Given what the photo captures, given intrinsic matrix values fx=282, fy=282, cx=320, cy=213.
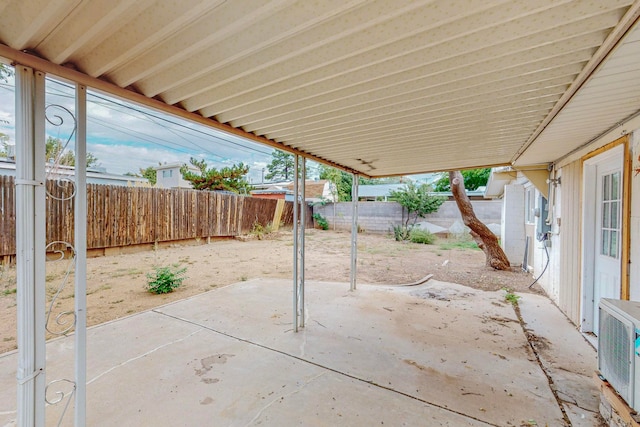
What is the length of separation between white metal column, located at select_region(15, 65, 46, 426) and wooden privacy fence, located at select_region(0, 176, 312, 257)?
13.6 feet

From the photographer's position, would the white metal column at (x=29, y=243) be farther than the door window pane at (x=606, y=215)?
No

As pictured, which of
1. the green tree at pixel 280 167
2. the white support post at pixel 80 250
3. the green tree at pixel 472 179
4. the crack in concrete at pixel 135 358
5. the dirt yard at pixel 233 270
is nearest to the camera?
the white support post at pixel 80 250

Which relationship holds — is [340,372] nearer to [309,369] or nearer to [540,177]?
[309,369]

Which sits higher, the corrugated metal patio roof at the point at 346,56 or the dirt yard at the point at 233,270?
the corrugated metal patio roof at the point at 346,56

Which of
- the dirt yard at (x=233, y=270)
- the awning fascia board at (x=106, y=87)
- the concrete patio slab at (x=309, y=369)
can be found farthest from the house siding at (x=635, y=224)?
the awning fascia board at (x=106, y=87)

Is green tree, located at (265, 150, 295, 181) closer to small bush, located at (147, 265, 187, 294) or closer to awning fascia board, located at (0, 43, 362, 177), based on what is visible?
small bush, located at (147, 265, 187, 294)

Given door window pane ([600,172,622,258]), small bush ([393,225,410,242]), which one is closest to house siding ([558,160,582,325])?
door window pane ([600,172,622,258])

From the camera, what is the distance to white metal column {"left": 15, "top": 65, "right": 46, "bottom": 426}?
1.24 metres

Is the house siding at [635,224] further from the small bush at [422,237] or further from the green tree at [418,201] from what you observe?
the green tree at [418,201]

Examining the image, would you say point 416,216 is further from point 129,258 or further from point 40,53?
point 40,53

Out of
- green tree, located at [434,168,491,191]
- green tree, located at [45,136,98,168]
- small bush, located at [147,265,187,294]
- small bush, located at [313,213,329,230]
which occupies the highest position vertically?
green tree, located at [434,168,491,191]

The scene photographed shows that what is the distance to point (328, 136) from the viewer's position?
280cm

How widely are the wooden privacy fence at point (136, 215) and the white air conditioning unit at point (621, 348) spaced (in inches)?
253

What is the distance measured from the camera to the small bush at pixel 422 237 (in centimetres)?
1071
